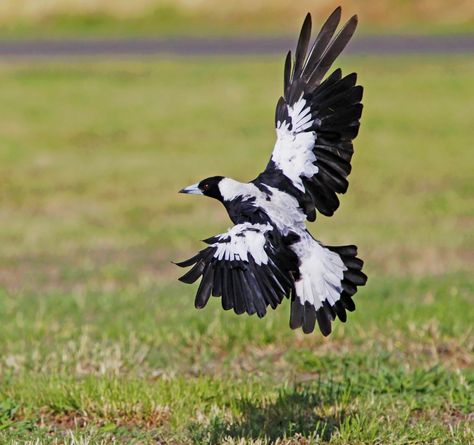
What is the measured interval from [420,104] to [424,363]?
16.2m

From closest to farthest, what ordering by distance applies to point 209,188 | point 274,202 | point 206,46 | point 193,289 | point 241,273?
1. point 241,273
2. point 274,202
3. point 209,188
4. point 193,289
5. point 206,46

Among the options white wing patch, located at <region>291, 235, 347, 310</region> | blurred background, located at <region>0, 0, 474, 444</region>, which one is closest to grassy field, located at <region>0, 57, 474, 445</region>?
blurred background, located at <region>0, 0, 474, 444</region>

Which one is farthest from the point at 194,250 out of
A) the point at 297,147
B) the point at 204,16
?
the point at 204,16

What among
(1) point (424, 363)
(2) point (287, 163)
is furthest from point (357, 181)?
(2) point (287, 163)

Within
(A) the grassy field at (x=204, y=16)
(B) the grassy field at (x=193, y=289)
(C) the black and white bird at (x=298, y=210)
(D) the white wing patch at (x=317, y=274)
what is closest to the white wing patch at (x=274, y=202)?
(C) the black and white bird at (x=298, y=210)

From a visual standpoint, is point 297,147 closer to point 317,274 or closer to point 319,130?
point 319,130

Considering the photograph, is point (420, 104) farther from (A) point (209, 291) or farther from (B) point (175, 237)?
(A) point (209, 291)

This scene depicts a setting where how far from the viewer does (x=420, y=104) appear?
2264 cm

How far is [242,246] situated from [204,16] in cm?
3961

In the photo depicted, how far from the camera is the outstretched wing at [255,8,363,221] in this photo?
18.2 feet

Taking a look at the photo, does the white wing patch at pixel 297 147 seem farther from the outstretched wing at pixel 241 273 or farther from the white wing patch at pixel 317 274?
the outstretched wing at pixel 241 273

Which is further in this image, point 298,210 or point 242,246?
point 298,210

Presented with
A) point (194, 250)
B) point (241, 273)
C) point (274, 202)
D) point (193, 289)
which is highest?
point (274, 202)

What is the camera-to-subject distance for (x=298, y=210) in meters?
5.43
